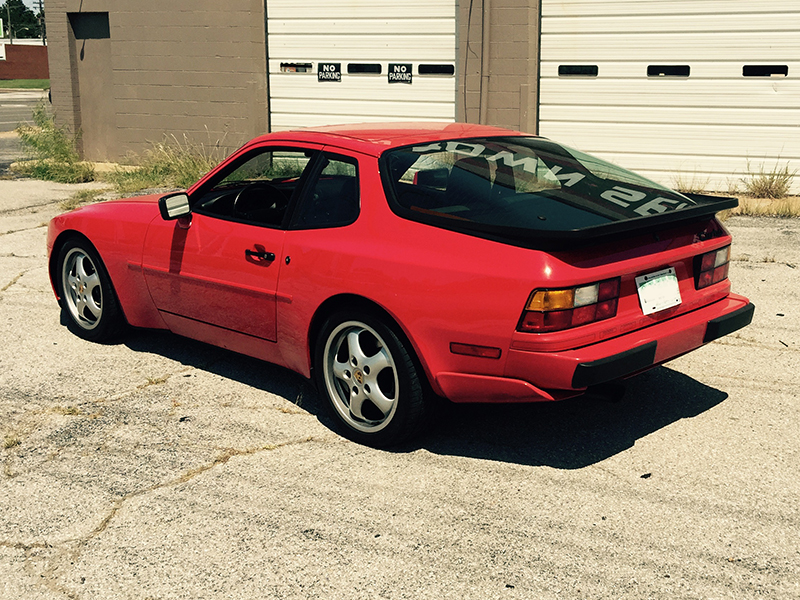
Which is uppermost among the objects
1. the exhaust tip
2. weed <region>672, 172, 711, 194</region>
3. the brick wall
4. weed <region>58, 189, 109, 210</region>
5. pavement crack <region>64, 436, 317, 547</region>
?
the brick wall

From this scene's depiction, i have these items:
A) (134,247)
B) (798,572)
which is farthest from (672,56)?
(798,572)

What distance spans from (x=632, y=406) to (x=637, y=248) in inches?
43.4

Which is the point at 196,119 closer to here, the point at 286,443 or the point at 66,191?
the point at 66,191

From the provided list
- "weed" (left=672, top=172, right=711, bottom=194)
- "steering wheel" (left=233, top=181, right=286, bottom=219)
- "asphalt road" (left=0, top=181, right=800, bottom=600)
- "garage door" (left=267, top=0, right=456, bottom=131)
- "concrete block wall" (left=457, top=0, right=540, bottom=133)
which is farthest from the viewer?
"garage door" (left=267, top=0, right=456, bottom=131)

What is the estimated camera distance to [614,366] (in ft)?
12.1

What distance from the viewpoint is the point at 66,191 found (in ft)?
41.8

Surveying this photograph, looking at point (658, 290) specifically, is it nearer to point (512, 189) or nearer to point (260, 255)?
point (512, 189)

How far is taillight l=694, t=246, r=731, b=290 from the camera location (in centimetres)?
422

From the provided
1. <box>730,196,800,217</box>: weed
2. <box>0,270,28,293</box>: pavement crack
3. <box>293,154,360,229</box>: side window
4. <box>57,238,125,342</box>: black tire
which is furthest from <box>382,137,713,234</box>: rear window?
<box>730,196,800,217</box>: weed

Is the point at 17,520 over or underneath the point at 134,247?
underneath

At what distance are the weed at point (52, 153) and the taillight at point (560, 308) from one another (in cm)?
1163

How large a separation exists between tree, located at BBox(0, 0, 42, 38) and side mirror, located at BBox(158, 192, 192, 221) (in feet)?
374

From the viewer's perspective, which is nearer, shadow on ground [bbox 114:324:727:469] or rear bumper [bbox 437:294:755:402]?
rear bumper [bbox 437:294:755:402]

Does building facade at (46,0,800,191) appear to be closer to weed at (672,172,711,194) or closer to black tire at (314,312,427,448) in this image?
weed at (672,172,711,194)
